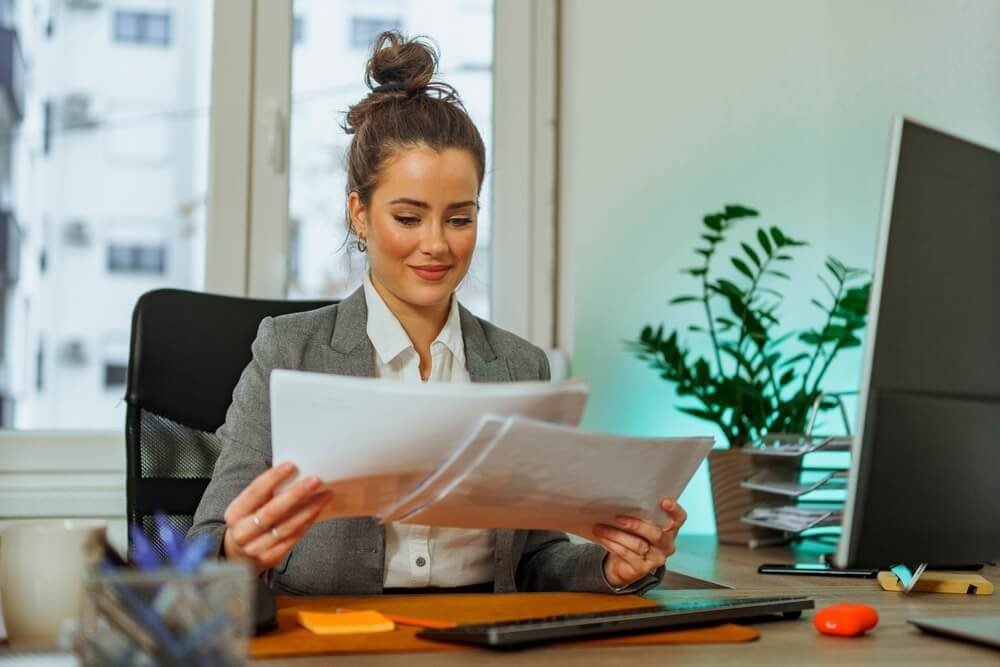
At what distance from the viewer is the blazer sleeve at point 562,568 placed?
123cm

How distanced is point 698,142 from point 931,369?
5.58 feet

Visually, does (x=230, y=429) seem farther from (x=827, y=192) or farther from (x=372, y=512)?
(x=827, y=192)

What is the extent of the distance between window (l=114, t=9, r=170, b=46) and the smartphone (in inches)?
66.9

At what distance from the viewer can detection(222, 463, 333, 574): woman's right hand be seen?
0.92 m

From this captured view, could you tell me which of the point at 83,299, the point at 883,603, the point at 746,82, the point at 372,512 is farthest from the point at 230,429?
the point at 746,82

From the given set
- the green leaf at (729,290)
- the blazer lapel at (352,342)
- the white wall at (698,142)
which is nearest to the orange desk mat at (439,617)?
the blazer lapel at (352,342)

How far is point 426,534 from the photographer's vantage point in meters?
1.43

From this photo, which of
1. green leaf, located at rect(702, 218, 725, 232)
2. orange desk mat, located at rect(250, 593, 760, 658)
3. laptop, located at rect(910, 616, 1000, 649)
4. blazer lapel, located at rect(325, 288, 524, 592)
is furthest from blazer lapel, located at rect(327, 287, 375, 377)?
green leaf, located at rect(702, 218, 725, 232)

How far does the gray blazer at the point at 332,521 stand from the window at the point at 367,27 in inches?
46.5

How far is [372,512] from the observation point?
101 cm

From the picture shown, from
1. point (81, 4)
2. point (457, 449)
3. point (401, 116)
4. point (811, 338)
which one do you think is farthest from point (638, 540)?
point (81, 4)

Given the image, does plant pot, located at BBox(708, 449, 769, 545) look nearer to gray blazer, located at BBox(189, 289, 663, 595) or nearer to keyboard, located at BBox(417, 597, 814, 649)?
gray blazer, located at BBox(189, 289, 663, 595)

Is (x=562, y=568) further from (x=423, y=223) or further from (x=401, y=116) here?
(x=401, y=116)

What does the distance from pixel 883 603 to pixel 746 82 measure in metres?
1.58
